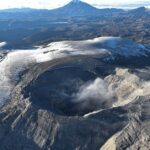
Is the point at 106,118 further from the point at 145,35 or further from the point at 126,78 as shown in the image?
the point at 145,35

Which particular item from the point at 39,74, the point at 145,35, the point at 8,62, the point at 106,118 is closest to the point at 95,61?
the point at 39,74

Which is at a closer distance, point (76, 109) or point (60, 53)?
point (76, 109)

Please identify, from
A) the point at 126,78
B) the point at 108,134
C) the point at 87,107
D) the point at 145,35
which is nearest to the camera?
the point at 108,134

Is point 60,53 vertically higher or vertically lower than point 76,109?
lower

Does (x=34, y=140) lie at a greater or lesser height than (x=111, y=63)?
greater

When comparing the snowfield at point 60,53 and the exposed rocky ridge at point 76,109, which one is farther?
the snowfield at point 60,53

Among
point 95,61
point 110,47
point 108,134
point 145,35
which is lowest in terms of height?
point 145,35

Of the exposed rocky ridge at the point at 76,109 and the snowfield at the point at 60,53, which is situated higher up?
the exposed rocky ridge at the point at 76,109

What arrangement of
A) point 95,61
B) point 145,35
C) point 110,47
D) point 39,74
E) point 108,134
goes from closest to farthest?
point 108,134, point 39,74, point 95,61, point 110,47, point 145,35

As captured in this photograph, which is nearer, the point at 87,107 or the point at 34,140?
the point at 34,140

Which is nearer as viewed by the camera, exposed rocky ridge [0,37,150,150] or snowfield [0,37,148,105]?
exposed rocky ridge [0,37,150,150]

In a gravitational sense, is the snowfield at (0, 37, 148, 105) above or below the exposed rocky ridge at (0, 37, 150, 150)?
below
